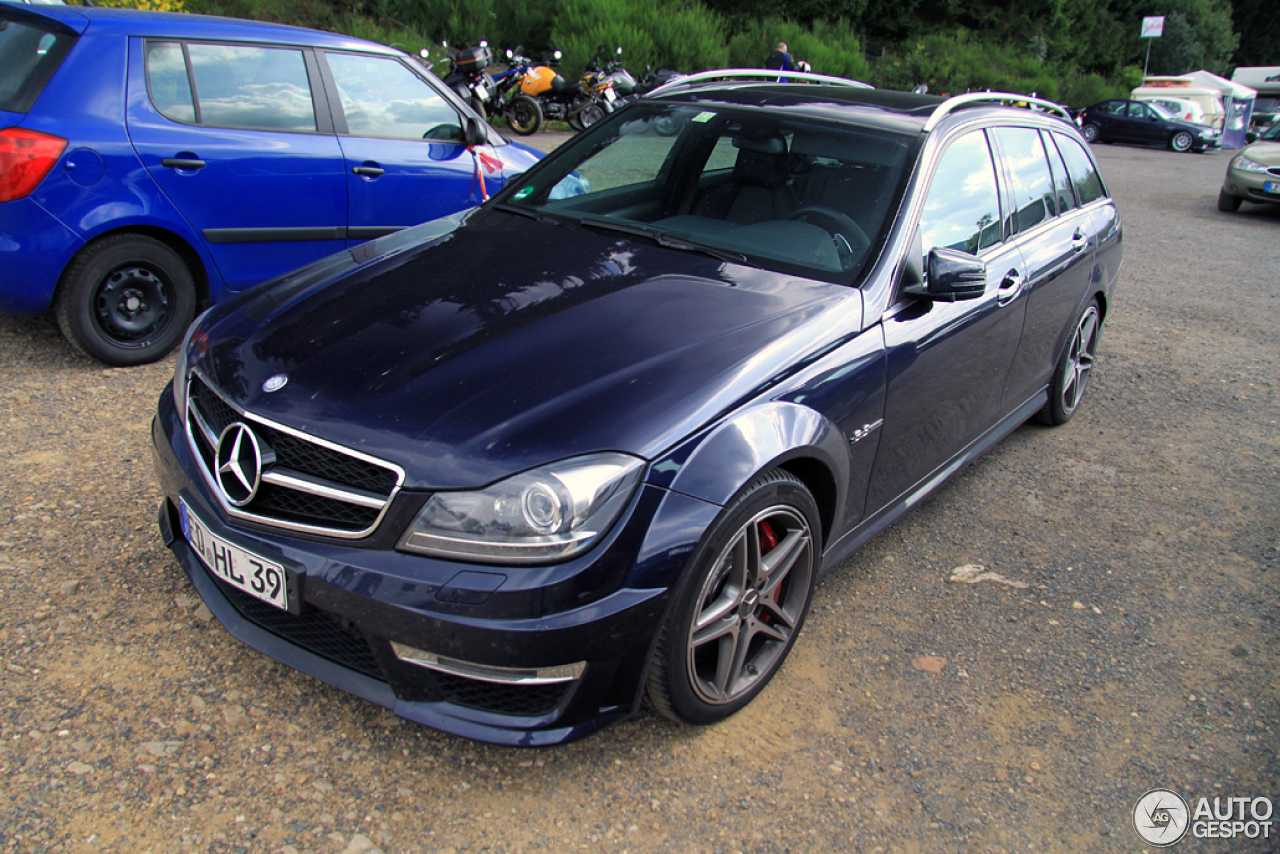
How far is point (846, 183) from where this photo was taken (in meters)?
3.09

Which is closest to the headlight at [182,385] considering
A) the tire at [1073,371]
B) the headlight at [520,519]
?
the headlight at [520,519]

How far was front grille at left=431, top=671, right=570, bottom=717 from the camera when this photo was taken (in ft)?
6.74

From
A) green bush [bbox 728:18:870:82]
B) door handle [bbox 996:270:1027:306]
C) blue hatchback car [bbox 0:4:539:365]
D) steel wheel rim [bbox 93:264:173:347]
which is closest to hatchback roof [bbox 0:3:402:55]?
blue hatchback car [bbox 0:4:539:365]

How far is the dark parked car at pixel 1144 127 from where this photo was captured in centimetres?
2652

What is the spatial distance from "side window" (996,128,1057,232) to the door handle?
0.75ft

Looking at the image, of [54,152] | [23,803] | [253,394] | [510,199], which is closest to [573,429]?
[253,394]

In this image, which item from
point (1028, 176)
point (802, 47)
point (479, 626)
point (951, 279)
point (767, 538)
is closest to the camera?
point (479, 626)

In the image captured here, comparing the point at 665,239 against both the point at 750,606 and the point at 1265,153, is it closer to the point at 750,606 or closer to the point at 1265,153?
the point at 750,606

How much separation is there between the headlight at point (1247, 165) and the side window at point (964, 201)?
481 inches

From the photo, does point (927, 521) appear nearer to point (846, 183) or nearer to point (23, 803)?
point (846, 183)

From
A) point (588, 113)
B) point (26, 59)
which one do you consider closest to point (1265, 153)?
point (588, 113)

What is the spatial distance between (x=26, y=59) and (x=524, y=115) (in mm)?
11081

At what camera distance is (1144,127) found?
2731 cm

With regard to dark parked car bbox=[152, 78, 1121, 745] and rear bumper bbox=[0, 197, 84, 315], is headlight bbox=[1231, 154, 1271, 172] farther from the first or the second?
rear bumper bbox=[0, 197, 84, 315]
